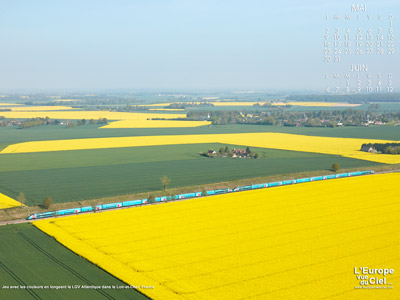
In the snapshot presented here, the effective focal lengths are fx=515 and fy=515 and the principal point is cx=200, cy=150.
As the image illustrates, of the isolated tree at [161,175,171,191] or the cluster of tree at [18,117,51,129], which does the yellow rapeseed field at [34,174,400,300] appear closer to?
the isolated tree at [161,175,171,191]

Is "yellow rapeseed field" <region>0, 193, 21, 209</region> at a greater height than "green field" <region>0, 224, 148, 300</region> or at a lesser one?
greater

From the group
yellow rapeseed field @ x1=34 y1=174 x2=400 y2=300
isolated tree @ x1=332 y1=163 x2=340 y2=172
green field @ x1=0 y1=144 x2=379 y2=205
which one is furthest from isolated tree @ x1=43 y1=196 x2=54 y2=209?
isolated tree @ x1=332 y1=163 x2=340 y2=172

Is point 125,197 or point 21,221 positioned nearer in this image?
point 21,221

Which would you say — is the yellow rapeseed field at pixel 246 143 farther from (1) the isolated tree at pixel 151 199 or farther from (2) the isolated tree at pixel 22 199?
(1) the isolated tree at pixel 151 199

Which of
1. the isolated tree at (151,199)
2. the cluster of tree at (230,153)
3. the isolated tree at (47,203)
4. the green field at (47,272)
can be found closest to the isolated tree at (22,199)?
→ the isolated tree at (47,203)

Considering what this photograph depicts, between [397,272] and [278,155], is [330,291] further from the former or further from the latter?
[278,155]

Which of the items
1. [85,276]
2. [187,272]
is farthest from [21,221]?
[187,272]
